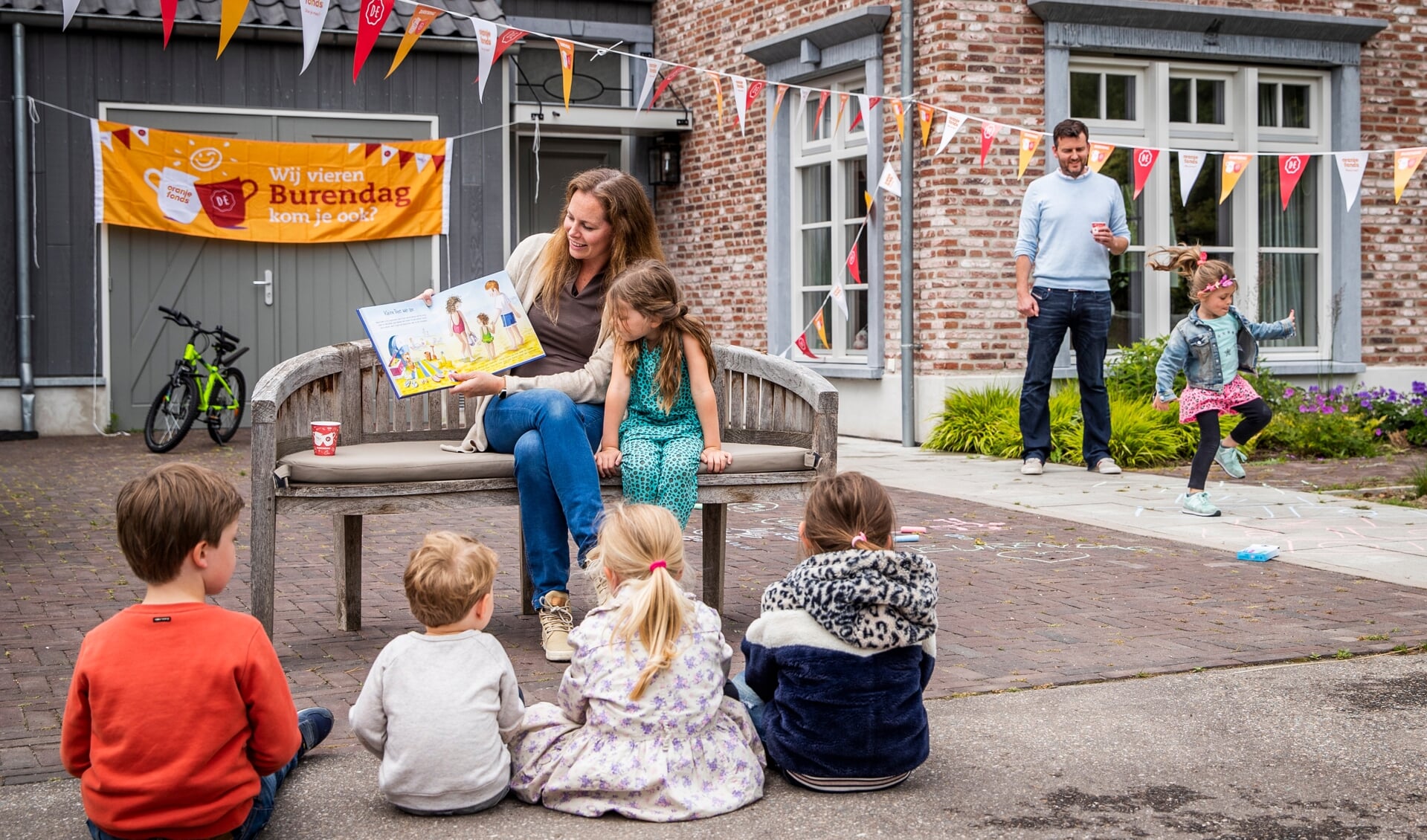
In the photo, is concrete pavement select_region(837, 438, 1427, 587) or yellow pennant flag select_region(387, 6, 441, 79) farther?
yellow pennant flag select_region(387, 6, 441, 79)

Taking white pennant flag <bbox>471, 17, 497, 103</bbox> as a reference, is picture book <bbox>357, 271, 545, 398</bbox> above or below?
below

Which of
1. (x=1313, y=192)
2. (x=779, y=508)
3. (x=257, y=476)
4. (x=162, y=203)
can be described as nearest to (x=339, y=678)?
(x=257, y=476)

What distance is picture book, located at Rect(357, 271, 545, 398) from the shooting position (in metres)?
4.55

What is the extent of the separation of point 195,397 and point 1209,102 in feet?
26.7

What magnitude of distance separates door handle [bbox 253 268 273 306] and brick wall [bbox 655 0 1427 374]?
389 centimetres

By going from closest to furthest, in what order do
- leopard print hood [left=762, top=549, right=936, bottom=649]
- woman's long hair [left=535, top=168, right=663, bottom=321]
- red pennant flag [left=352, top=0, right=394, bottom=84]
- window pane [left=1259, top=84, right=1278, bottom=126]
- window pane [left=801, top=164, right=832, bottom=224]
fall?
leopard print hood [left=762, top=549, right=936, bottom=649]
woman's long hair [left=535, top=168, right=663, bottom=321]
red pennant flag [left=352, top=0, right=394, bottom=84]
window pane [left=1259, top=84, right=1278, bottom=126]
window pane [left=801, top=164, right=832, bottom=224]

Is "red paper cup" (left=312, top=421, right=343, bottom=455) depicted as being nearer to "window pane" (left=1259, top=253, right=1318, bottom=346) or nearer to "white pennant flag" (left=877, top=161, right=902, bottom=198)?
"white pennant flag" (left=877, top=161, right=902, bottom=198)

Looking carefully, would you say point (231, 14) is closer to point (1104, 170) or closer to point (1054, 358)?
point (1054, 358)

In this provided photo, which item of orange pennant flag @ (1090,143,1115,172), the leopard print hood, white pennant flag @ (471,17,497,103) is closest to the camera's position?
the leopard print hood

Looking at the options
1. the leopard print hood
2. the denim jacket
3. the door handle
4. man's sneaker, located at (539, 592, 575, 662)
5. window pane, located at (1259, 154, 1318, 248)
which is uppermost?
window pane, located at (1259, 154, 1318, 248)

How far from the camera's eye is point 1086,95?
11.4 meters

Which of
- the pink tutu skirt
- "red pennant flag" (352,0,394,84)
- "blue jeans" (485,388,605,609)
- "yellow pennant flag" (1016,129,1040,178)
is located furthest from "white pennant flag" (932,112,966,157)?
→ "blue jeans" (485,388,605,609)

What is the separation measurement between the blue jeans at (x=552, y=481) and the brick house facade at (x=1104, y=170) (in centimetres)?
693

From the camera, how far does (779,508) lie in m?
7.97
